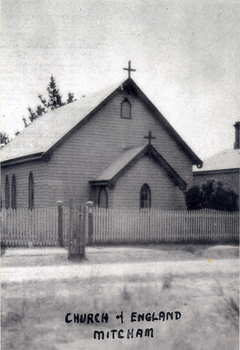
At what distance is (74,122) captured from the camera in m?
24.8

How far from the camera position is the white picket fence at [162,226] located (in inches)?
786

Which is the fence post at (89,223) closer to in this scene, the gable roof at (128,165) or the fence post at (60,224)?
the fence post at (60,224)

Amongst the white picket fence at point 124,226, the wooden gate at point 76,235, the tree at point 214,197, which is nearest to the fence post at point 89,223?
the white picket fence at point 124,226

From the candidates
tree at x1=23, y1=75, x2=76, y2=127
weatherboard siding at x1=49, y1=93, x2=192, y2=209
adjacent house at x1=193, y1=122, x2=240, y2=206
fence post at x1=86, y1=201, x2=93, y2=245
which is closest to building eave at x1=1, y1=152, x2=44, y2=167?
weatherboard siding at x1=49, y1=93, x2=192, y2=209

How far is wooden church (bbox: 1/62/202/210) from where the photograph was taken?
76.9ft

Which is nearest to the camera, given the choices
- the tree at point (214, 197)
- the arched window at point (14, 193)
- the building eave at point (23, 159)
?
the tree at point (214, 197)

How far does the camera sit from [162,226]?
21062mm

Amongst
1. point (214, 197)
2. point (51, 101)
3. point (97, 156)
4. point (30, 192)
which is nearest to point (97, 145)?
point (97, 156)

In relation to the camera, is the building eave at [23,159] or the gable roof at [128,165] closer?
the gable roof at [128,165]

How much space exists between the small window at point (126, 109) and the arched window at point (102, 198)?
461cm

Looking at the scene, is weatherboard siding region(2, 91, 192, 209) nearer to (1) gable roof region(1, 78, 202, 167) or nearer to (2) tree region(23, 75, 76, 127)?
(1) gable roof region(1, 78, 202, 167)

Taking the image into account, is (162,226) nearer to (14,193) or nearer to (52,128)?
(52,128)

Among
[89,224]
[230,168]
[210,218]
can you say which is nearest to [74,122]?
[89,224]

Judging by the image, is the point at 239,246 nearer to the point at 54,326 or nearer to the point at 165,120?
the point at 165,120
